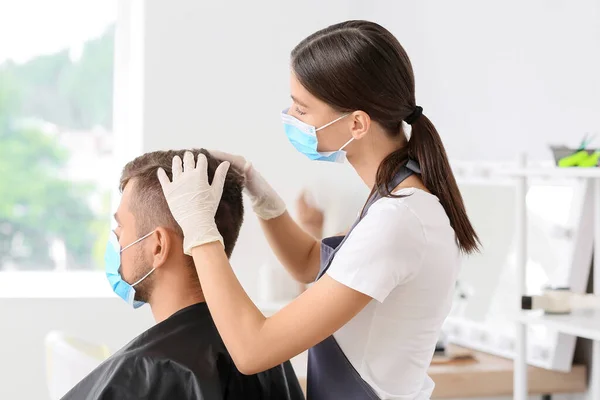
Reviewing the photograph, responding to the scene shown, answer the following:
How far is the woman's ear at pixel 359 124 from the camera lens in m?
1.56

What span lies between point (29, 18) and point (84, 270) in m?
1.24

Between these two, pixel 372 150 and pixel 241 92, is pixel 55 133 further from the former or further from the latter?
pixel 372 150

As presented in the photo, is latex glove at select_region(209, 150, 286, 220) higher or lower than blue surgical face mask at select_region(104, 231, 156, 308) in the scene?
higher

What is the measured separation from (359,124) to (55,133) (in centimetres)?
276

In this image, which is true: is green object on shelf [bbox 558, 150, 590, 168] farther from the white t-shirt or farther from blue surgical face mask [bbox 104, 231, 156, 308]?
blue surgical face mask [bbox 104, 231, 156, 308]

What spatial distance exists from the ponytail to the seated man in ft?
1.28

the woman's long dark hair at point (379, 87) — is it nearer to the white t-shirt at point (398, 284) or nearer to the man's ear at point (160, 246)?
the white t-shirt at point (398, 284)

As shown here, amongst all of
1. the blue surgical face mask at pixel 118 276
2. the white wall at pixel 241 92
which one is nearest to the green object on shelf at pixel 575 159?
the white wall at pixel 241 92

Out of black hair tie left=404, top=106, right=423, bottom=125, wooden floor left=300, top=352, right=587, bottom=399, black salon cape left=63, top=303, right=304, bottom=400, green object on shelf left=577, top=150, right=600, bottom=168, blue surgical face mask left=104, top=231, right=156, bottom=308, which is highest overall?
black hair tie left=404, top=106, right=423, bottom=125

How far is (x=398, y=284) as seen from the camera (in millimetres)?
1487

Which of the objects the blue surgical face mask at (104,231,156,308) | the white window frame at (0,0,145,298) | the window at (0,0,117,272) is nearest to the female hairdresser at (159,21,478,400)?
the blue surgical face mask at (104,231,156,308)

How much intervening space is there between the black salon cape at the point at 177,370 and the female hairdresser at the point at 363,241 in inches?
6.1

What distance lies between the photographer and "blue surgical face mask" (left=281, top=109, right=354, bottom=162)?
A: 165cm

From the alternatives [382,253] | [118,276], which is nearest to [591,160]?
[382,253]
